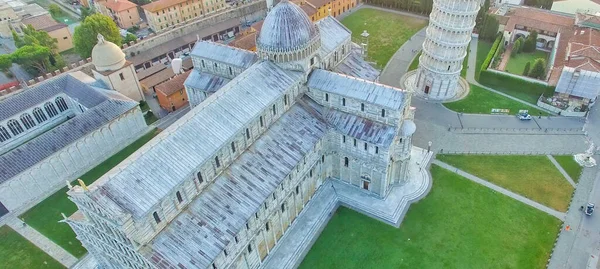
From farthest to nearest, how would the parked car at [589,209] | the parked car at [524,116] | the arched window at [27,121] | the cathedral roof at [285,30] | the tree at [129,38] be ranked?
1. the tree at [129,38]
2. the parked car at [524,116]
3. the arched window at [27,121]
4. the cathedral roof at [285,30]
5. the parked car at [589,209]

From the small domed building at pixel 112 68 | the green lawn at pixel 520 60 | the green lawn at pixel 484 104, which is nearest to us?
the small domed building at pixel 112 68

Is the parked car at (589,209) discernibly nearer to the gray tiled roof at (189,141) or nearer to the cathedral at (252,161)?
the cathedral at (252,161)

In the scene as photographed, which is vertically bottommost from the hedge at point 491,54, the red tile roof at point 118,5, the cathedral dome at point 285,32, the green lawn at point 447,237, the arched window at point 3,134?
the green lawn at point 447,237

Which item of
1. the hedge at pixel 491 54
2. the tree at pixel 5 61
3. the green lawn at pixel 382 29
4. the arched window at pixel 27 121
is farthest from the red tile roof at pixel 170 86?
the hedge at pixel 491 54

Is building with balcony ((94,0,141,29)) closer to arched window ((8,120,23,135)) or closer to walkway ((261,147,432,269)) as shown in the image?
arched window ((8,120,23,135))

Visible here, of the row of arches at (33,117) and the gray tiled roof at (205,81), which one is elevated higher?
the gray tiled roof at (205,81)

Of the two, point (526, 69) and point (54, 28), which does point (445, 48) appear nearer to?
point (526, 69)

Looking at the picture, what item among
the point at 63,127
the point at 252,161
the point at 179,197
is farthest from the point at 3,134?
the point at 252,161
